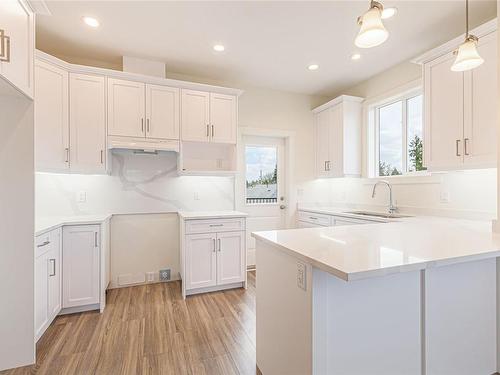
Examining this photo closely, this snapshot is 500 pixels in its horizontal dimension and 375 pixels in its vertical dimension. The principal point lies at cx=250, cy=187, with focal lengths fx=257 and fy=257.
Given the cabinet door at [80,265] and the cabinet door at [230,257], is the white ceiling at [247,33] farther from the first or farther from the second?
the cabinet door at [230,257]

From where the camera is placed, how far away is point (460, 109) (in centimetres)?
230

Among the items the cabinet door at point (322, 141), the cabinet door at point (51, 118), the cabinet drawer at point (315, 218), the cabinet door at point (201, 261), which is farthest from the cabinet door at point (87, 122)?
the cabinet door at point (322, 141)

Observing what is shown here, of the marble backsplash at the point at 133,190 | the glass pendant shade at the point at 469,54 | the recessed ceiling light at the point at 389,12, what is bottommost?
the marble backsplash at the point at 133,190

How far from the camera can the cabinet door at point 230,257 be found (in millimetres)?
3090

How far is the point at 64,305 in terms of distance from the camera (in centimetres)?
248

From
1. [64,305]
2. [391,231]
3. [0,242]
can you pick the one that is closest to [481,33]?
[391,231]

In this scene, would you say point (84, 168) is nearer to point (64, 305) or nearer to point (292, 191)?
point (64, 305)

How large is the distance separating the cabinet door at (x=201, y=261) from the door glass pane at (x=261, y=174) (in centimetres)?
122

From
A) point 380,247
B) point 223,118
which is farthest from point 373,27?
point 223,118

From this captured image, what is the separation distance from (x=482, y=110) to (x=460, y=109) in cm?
17

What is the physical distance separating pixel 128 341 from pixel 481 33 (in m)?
3.84

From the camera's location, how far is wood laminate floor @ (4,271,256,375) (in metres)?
1.79

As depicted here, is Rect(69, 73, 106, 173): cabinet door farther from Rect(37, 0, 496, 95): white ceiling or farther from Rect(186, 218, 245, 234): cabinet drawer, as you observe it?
Rect(186, 218, 245, 234): cabinet drawer

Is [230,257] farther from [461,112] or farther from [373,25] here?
[461,112]
